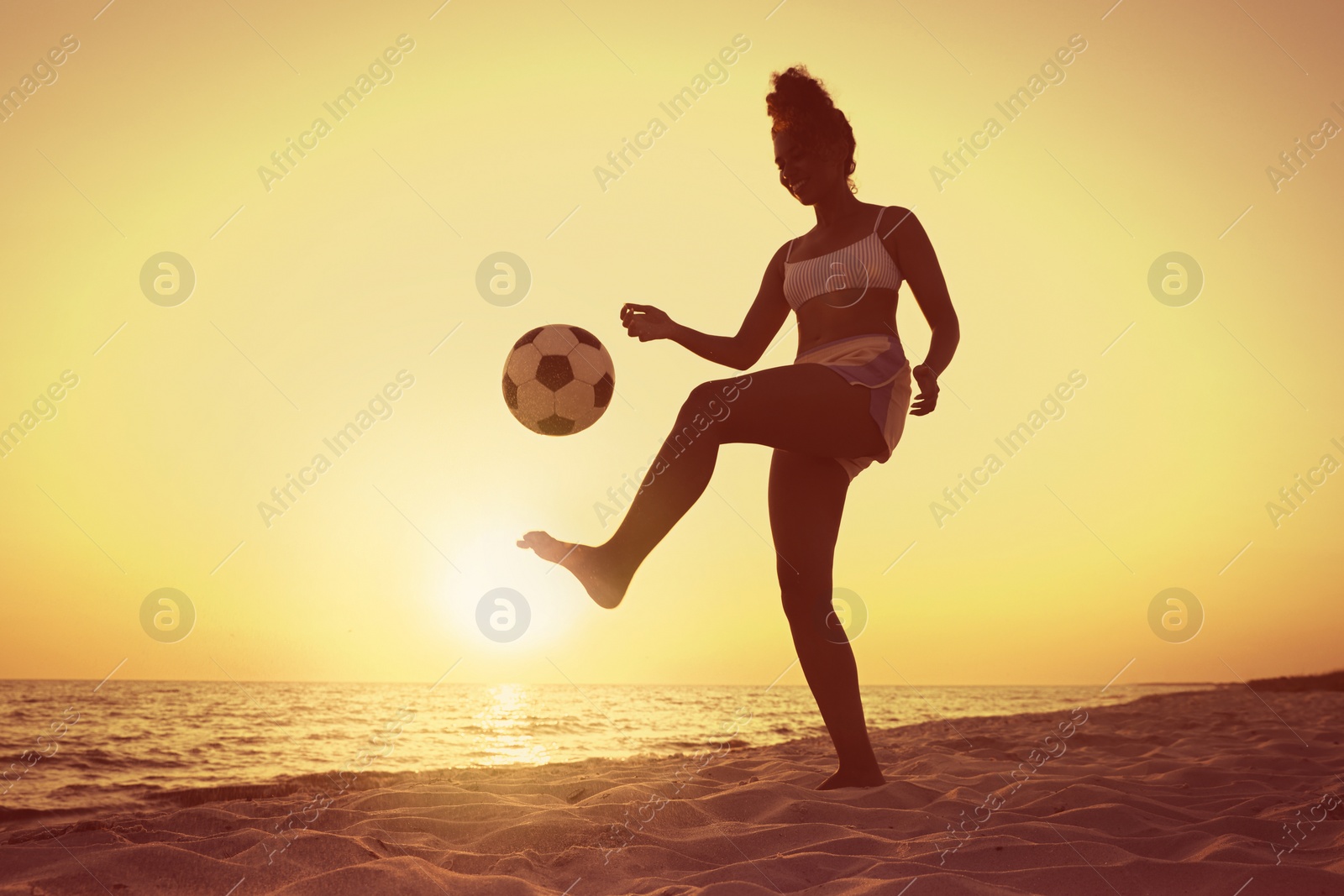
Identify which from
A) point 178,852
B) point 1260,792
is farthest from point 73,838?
point 1260,792

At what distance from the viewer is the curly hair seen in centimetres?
384

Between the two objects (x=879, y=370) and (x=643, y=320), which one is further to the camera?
(x=643, y=320)

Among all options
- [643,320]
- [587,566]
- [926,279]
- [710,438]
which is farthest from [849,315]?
[587,566]

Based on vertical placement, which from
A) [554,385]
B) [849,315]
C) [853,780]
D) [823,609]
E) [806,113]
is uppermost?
[806,113]

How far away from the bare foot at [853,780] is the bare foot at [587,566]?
170 centimetres

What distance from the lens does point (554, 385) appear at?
159 inches

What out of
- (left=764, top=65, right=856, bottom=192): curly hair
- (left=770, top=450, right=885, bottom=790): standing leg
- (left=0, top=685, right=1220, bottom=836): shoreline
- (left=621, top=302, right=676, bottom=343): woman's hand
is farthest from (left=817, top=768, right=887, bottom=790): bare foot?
(left=764, top=65, right=856, bottom=192): curly hair

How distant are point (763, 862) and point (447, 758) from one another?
23.6 ft

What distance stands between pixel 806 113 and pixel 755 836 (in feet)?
10.0

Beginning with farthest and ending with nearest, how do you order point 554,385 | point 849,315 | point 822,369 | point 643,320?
point 554,385 → point 849,315 → point 643,320 → point 822,369

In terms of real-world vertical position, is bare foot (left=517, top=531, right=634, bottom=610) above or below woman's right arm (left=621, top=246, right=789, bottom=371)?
below

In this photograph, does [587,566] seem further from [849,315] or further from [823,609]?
[849,315]

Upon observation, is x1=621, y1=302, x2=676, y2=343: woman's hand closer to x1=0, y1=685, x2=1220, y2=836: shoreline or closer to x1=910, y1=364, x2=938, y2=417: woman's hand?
x1=910, y1=364, x2=938, y2=417: woman's hand

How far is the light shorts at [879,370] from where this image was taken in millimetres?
3385
